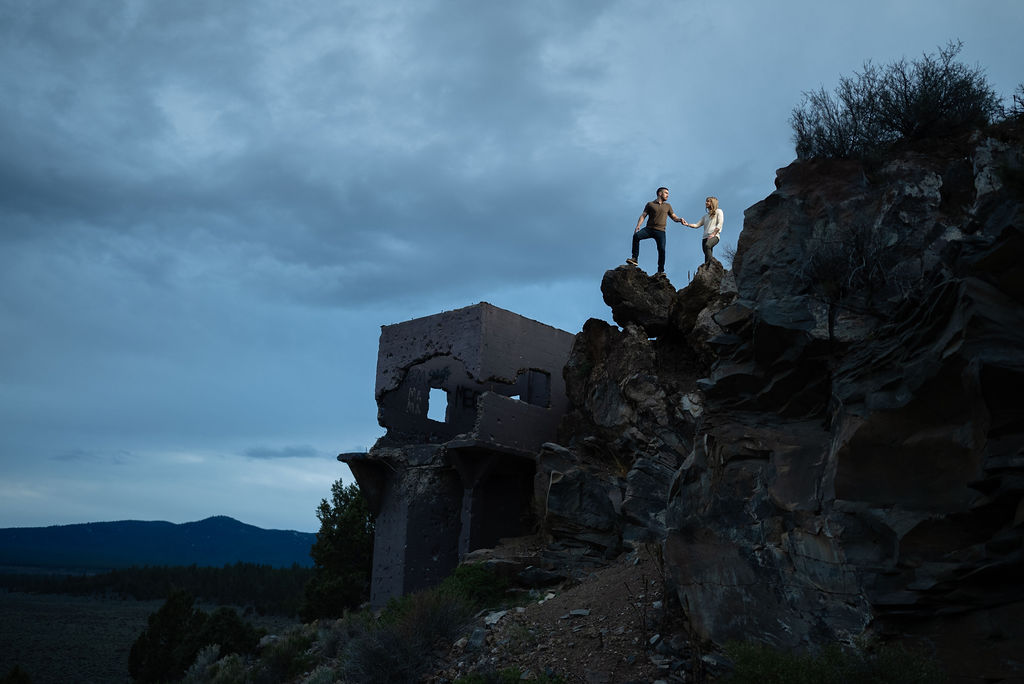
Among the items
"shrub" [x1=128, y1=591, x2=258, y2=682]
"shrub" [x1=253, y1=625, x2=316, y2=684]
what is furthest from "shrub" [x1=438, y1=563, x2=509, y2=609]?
"shrub" [x1=128, y1=591, x2=258, y2=682]

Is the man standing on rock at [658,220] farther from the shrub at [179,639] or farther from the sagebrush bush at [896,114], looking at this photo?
the shrub at [179,639]

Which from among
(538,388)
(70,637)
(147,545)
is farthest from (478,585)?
(147,545)

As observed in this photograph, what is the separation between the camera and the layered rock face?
700 cm

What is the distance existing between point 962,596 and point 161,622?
949 inches

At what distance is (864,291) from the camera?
9445 mm

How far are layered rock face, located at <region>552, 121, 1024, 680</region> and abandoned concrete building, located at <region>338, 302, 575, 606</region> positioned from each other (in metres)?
9.20

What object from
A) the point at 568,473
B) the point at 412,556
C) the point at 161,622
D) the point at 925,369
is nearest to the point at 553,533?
the point at 568,473

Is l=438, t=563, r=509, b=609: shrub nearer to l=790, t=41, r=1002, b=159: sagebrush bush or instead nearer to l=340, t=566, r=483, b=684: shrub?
l=340, t=566, r=483, b=684: shrub

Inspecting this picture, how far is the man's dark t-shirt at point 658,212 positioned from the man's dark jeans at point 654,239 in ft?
0.44

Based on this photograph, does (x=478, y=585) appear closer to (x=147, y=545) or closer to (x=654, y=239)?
(x=654, y=239)

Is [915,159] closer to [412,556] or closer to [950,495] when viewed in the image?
[950,495]

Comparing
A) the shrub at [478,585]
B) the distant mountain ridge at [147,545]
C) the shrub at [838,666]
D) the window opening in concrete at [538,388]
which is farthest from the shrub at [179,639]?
the distant mountain ridge at [147,545]

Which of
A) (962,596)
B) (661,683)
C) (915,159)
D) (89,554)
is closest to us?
(962,596)

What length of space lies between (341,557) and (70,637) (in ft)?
45.6
